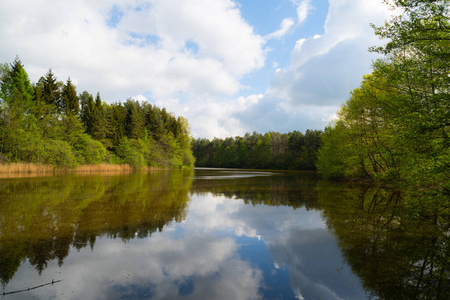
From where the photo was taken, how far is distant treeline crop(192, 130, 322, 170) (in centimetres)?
8438

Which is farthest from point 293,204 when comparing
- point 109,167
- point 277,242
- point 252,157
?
point 252,157

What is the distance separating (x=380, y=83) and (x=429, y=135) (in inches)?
409

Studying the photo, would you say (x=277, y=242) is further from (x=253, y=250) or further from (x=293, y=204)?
(x=293, y=204)

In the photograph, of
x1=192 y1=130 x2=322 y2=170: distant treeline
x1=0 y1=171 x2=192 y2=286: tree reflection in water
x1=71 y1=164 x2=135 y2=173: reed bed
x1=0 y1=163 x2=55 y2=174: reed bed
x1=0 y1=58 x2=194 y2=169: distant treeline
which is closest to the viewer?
x1=0 y1=171 x2=192 y2=286: tree reflection in water

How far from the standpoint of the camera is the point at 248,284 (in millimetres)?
4359

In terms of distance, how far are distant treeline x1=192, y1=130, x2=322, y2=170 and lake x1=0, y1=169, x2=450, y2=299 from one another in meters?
63.8

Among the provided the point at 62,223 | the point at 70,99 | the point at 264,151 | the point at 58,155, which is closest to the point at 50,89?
the point at 70,99

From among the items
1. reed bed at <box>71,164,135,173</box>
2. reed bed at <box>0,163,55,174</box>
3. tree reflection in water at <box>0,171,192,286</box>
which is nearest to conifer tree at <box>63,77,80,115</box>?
reed bed at <box>71,164,135,173</box>

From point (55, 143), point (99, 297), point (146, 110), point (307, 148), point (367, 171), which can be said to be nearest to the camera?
point (99, 297)

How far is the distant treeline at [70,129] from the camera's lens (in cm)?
3006

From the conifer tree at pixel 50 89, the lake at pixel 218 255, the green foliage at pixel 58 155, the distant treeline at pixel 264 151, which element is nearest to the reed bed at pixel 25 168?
the green foliage at pixel 58 155

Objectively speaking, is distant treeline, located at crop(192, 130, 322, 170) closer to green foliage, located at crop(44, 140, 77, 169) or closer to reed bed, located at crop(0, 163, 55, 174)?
green foliage, located at crop(44, 140, 77, 169)

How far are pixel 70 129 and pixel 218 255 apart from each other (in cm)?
4317

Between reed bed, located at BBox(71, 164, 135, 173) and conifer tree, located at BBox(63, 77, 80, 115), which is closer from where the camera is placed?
reed bed, located at BBox(71, 164, 135, 173)
